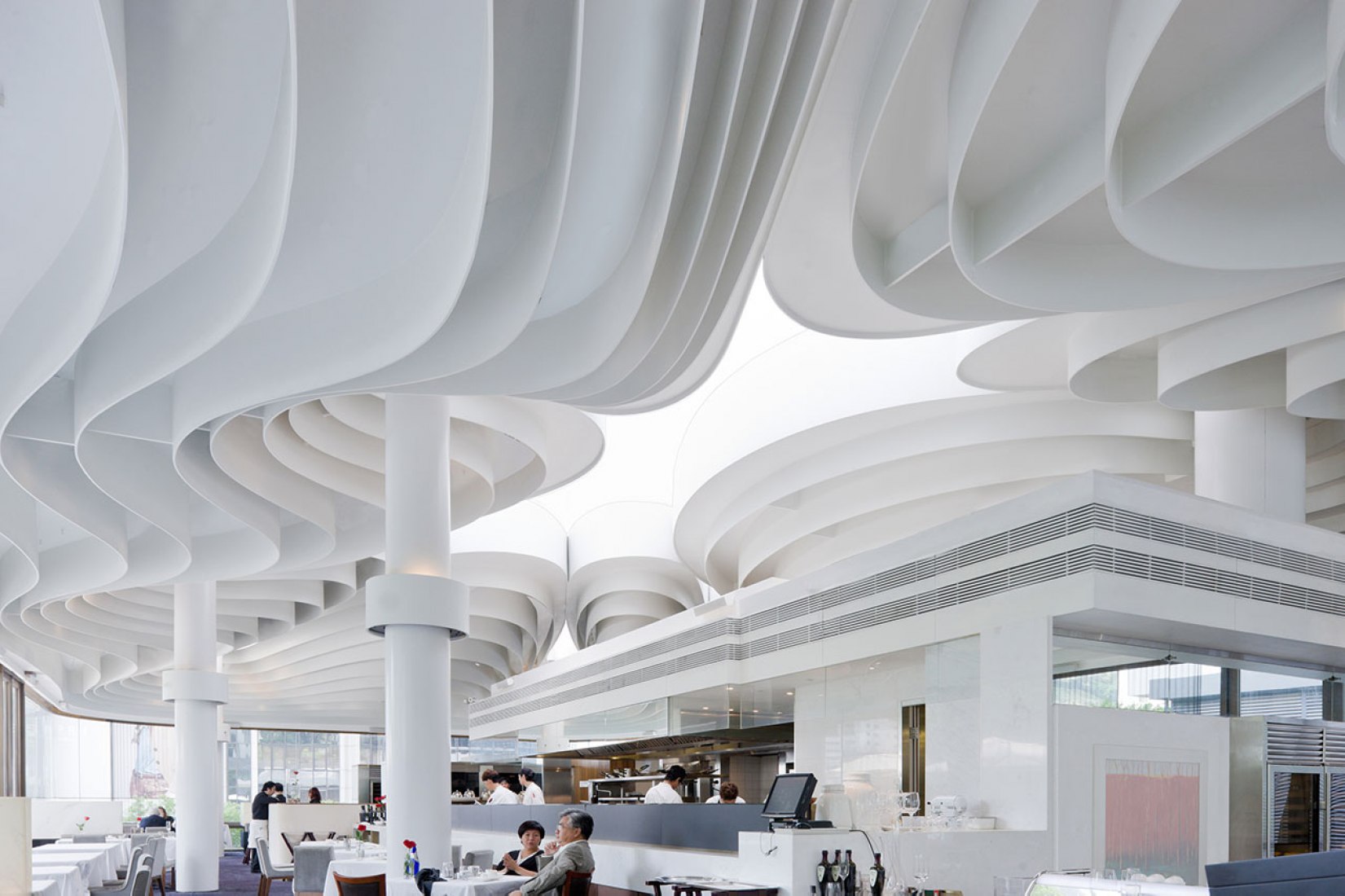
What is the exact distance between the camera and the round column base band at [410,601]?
9.55 meters

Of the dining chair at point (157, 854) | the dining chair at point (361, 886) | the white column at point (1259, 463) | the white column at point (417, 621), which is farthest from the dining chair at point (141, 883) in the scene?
the white column at point (1259, 463)

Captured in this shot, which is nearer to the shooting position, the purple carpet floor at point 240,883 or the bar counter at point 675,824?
the bar counter at point 675,824

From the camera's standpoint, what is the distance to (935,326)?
31.8 feet

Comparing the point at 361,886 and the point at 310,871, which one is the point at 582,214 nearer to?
the point at 361,886

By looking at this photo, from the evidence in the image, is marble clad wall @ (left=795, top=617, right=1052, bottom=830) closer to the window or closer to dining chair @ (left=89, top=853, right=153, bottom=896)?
dining chair @ (left=89, top=853, right=153, bottom=896)

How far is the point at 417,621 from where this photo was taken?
9570 millimetres

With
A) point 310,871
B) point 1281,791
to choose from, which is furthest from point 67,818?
point 1281,791

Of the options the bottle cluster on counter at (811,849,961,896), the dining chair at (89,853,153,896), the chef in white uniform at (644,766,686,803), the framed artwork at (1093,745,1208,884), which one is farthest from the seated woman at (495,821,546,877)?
the framed artwork at (1093,745,1208,884)

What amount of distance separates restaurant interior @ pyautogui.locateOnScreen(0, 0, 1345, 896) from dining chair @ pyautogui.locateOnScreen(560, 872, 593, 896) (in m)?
0.04

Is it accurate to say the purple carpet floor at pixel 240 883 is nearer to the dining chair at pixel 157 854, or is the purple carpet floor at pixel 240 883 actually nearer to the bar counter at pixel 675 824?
the dining chair at pixel 157 854

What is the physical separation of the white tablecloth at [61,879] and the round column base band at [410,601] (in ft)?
9.51

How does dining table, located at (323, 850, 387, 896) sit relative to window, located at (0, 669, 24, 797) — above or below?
above

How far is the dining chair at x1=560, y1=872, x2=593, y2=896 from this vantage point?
8.55 metres

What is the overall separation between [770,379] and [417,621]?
6.50 metres
